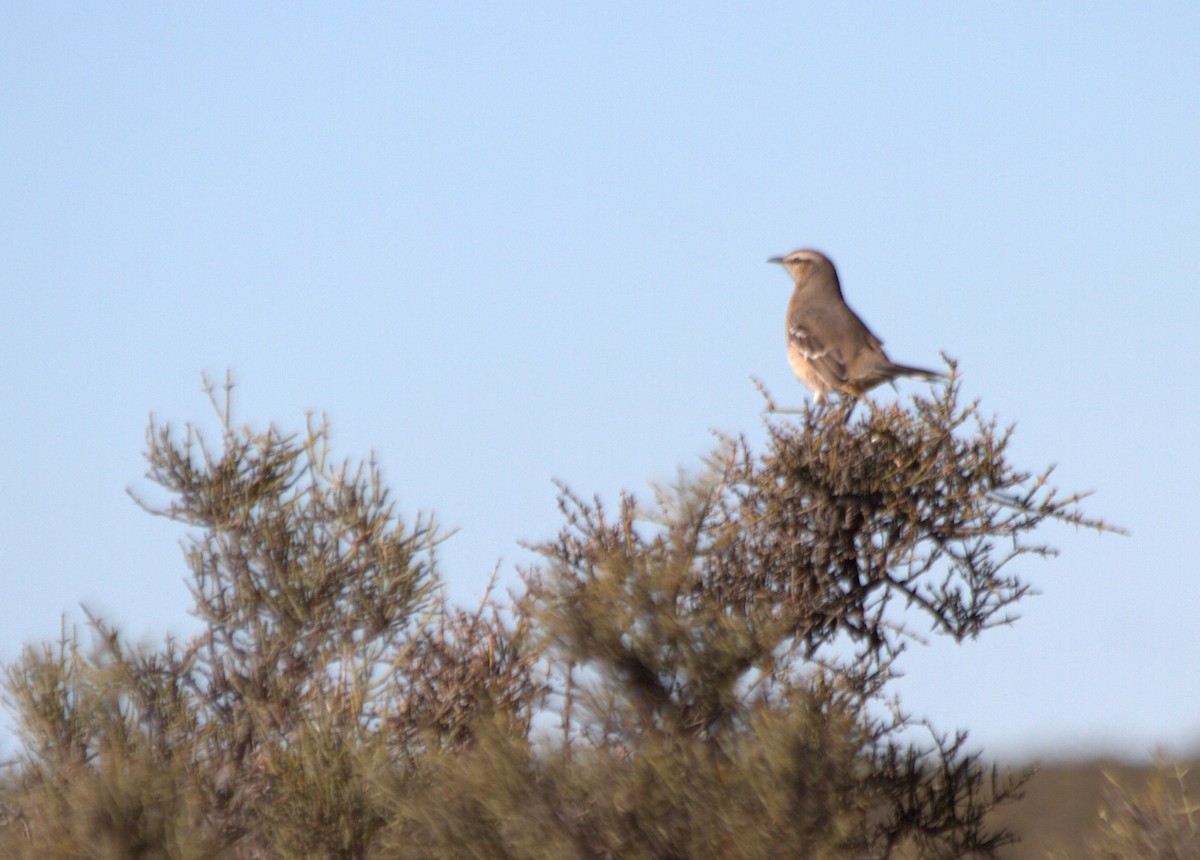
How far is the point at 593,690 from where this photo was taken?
691 cm

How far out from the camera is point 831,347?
10.8m

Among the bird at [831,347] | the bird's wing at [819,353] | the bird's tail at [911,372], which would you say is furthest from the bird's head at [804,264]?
the bird's tail at [911,372]

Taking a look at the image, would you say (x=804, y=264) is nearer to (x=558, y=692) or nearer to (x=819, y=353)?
(x=819, y=353)

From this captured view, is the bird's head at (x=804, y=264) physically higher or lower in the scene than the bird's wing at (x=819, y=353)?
higher

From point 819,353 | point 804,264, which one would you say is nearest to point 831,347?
point 819,353

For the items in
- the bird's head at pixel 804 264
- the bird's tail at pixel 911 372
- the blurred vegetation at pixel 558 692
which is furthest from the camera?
the bird's head at pixel 804 264

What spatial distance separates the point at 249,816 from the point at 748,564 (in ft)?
10.4

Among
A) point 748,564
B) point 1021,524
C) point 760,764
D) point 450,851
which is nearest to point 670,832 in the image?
point 760,764

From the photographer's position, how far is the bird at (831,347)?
33.8 ft

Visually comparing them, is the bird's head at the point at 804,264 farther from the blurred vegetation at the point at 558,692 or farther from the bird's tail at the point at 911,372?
the blurred vegetation at the point at 558,692

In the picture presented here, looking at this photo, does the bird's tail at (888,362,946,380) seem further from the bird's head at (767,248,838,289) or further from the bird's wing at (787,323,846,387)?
the bird's head at (767,248,838,289)

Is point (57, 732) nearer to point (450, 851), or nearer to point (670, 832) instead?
point (450, 851)

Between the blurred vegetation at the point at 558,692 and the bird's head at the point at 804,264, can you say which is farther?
the bird's head at the point at 804,264

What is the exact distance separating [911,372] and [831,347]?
735 millimetres
